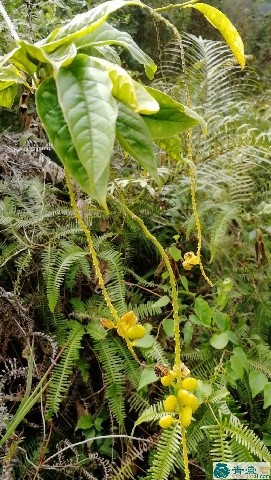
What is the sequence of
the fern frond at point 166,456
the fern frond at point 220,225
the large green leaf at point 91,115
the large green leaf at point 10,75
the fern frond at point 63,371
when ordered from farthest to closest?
the fern frond at point 220,225 → the fern frond at point 63,371 → the fern frond at point 166,456 → the large green leaf at point 10,75 → the large green leaf at point 91,115

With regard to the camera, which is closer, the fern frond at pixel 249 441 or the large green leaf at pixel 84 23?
the large green leaf at pixel 84 23

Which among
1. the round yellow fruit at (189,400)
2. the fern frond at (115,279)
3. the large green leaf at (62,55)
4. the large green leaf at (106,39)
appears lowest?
the fern frond at (115,279)

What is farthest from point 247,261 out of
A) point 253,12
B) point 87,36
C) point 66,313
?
point 253,12

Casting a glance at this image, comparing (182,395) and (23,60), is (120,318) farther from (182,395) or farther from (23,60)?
(23,60)

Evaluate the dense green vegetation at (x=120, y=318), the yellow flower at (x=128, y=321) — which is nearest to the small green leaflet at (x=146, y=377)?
the dense green vegetation at (x=120, y=318)

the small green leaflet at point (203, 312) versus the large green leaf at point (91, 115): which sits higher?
the large green leaf at point (91, 115)

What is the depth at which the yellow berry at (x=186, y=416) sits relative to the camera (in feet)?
1.11

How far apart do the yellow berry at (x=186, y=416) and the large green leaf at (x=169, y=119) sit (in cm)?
21

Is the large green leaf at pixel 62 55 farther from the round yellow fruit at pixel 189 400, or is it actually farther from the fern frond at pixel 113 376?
the fern frond at pixel 113 376

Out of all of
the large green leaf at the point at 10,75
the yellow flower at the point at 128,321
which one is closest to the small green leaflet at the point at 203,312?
the yellow flower at the point at 128,321

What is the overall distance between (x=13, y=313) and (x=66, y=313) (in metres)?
0.15

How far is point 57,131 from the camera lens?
0.25 metres

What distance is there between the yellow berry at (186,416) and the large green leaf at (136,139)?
0.18 meters

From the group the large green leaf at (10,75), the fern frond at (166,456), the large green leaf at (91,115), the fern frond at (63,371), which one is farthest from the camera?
the fern frond at (63,371)
